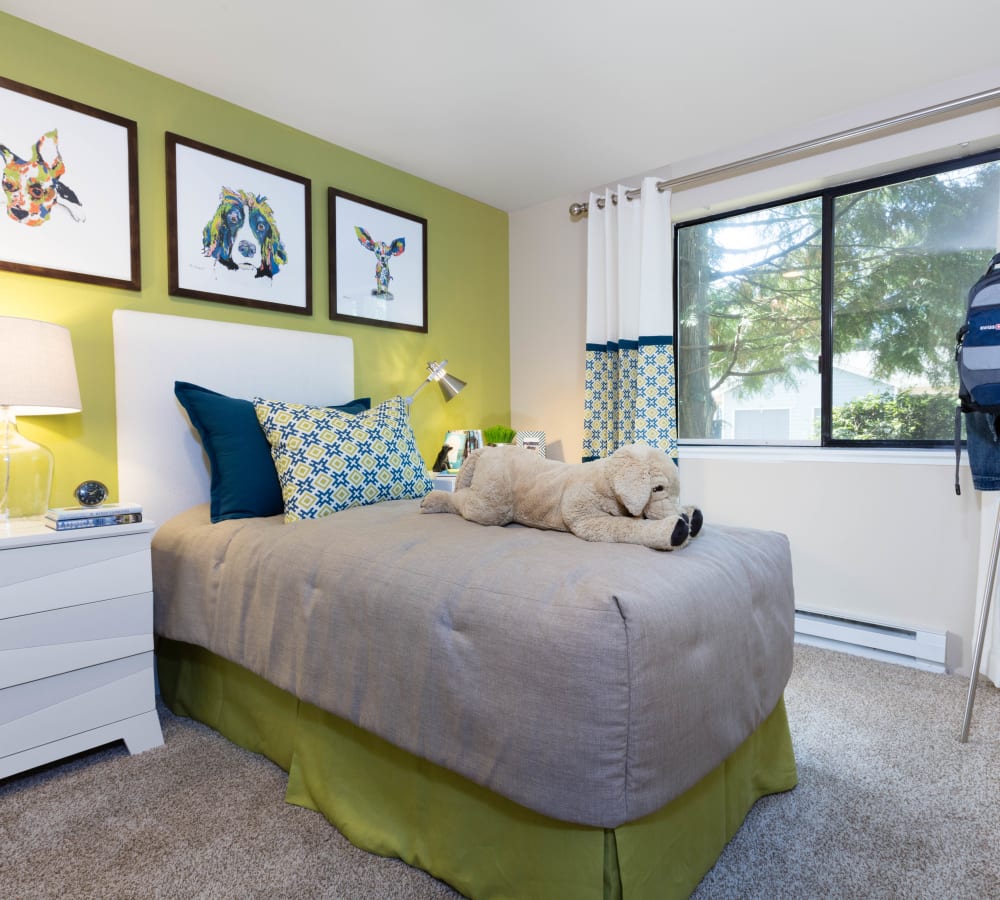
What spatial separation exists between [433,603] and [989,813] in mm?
1460

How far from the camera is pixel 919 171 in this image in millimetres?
2570

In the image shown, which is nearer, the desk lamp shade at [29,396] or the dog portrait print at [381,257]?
the desk lamp shade at [29,396]

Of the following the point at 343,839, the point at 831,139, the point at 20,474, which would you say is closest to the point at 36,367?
the point at 20,474

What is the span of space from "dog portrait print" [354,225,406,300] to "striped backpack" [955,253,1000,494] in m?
2.38

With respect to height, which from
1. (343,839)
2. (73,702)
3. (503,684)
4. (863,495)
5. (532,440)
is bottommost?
(343,839)

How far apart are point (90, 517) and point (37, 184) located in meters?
1.16

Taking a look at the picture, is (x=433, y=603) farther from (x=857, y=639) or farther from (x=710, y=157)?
(x=710, y=157)

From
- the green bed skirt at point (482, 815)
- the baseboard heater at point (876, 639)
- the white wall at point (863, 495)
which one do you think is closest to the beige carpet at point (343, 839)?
the green bed skirt at point (482, 815)

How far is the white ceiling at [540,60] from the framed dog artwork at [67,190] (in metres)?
0.16

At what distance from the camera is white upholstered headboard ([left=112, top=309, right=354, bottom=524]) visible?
2.22m

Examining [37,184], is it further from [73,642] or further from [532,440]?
[532,440]

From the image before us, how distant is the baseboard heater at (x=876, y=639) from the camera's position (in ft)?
7.95

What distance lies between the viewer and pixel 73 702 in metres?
1.71

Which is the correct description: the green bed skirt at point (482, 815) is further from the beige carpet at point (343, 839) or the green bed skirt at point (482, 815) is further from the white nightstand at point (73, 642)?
the white nightstand at point (73, 642)
